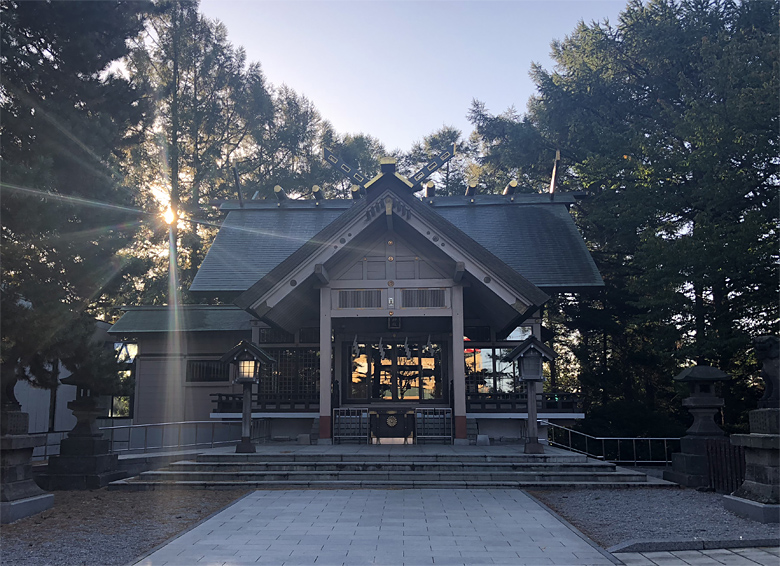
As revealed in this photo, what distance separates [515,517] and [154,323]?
55.9 ft

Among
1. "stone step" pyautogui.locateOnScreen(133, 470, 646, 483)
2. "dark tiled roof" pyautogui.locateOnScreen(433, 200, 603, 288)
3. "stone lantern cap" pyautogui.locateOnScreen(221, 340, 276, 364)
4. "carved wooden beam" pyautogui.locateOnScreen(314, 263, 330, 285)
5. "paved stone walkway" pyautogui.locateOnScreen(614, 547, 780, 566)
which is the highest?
"dark tiled roof" pyautogui.locateOnScreen(433, 200, 603, 288)

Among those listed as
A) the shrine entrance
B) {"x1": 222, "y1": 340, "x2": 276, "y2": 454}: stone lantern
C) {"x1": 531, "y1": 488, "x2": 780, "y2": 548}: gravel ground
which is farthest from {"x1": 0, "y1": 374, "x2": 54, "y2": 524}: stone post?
the shrine entrance

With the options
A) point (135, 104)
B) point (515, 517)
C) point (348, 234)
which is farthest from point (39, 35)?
point (515, 517)

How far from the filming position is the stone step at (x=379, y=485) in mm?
11789

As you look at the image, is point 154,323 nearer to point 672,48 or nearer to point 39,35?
point 39,35

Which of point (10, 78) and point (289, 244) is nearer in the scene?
point (10, 78)

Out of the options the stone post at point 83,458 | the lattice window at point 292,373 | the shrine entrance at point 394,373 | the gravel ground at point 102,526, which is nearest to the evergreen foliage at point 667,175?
the shrine entrance at point 394,373

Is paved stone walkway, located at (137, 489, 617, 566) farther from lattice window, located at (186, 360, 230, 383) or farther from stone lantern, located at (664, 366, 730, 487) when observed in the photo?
lattice window, located at (186, 360, 230, 383)

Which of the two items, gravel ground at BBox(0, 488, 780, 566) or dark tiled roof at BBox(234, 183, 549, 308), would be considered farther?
dark tiled roof at BBox(234, 183, 549, 308)

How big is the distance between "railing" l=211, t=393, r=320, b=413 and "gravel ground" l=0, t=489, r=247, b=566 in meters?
6.59

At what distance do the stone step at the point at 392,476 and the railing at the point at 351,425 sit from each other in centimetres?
398

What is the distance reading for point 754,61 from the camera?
2197cm

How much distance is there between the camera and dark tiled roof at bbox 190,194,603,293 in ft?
68.9

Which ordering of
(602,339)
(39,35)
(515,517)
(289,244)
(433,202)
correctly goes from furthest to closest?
(602,339)
(433,202)
(289,244)
(39,35)
(515,517)
